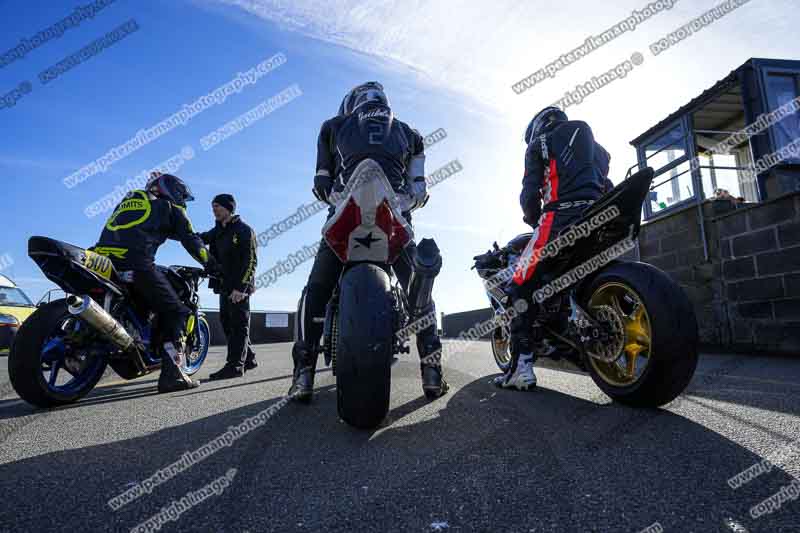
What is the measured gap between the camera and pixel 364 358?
1833 millimetres

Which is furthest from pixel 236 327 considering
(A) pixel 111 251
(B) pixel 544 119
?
(B) pixel 544 119

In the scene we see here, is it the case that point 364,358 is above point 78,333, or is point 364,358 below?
below

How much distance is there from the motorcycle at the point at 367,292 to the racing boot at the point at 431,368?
9.6 inches

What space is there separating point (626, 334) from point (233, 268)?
14.4ft

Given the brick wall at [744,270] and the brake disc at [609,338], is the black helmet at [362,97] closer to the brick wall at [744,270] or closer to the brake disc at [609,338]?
the brake disc at [609,338]

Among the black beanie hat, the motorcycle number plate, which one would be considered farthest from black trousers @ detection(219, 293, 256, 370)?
the motorcycle number plate

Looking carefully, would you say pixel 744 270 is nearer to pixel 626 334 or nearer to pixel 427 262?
pixel 626 334

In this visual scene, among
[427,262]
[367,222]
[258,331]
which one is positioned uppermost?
[367,222]

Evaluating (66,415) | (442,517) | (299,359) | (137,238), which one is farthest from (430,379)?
(137,238)

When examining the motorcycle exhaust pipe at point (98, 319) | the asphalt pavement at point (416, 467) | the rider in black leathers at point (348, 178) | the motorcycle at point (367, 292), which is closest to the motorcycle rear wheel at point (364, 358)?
the motorcycle at point (367, 292)

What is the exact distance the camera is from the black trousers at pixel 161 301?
11.6 feet

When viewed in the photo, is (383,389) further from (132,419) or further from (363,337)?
(132,419)

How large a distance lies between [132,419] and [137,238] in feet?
5.84

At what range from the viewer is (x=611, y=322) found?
2.51m
